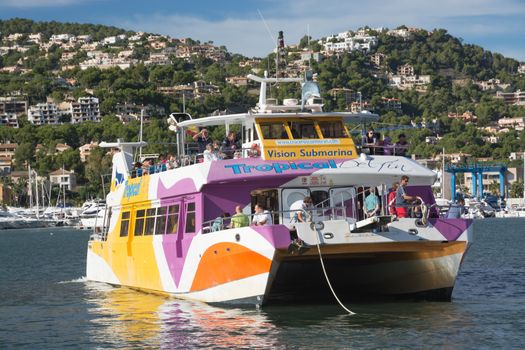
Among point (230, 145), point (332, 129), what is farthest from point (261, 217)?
point (332, 129)

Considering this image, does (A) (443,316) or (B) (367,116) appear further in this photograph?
(B) (367,116)

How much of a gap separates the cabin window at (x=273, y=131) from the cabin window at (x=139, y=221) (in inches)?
181

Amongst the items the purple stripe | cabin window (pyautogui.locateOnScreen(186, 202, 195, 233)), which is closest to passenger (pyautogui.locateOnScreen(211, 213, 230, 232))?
cabin window (pyautogui.locateOnScreen(186, 202, 195, 233))

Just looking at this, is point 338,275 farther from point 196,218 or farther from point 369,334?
point 369,334

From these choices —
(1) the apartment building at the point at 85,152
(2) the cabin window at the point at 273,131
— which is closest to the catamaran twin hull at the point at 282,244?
(2) the cabin window at the point at 273,131

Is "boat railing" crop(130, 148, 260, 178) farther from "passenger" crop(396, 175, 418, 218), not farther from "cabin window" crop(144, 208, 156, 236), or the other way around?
"passenger" crop(396, 175, 418, 218)

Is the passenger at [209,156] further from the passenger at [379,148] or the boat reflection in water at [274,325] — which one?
the passenger at [379,148]

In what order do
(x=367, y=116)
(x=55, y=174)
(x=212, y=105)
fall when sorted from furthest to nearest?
(x=55, y=174)
(x=212, y=105)
(x=367, y=116)

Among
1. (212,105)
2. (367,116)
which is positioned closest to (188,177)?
(367,116)

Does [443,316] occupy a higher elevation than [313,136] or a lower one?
lower

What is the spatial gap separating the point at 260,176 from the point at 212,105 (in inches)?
5851

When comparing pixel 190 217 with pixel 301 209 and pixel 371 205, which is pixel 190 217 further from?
pixel 371 205

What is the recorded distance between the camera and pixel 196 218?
24.9 meters

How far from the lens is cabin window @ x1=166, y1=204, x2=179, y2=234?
85.2ft
